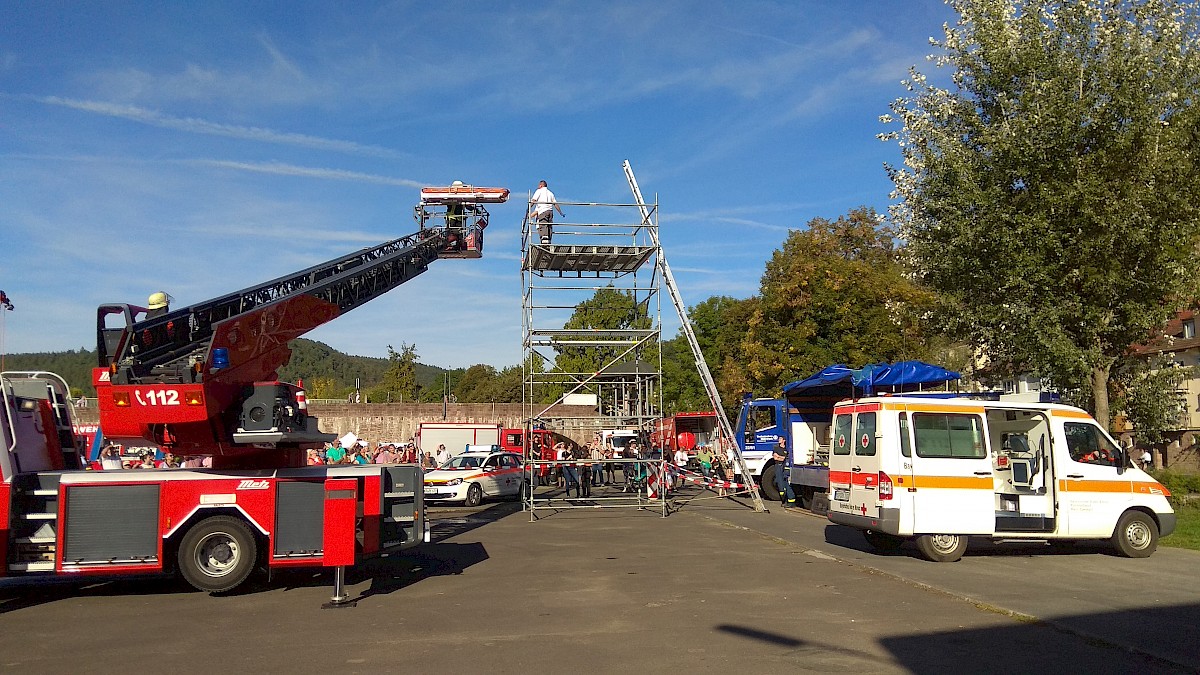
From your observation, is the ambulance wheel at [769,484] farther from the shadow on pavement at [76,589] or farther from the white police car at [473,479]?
the shadow on pavement at [76,589]

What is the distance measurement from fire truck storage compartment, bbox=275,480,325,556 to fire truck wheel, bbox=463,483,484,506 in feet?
48.2

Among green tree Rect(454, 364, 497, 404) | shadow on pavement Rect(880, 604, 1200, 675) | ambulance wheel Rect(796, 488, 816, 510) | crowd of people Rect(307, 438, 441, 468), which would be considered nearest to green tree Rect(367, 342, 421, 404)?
green tree Rect(454, 364, 497, 404)

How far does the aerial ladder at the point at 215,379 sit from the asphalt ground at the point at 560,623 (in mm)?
1830

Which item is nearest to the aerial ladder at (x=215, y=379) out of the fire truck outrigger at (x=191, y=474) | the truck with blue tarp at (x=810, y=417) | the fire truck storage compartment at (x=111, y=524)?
the fire truck outrigger at (x=191, y=474)

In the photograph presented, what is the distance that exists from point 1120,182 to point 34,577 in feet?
60.7

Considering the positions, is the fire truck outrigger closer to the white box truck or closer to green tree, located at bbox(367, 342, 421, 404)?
the white box truck

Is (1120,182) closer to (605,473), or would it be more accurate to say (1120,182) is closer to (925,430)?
(925,430)

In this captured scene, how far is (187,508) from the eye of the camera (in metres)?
10.5

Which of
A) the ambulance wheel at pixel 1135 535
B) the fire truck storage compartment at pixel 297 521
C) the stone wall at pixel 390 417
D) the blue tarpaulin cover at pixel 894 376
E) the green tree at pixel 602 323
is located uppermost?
the green tree at pixel 602 323

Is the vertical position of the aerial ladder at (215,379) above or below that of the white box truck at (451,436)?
above

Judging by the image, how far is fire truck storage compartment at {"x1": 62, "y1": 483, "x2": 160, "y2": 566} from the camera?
33.9 feet

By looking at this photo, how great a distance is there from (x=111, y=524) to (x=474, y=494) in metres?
15.3

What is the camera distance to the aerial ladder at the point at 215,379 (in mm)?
9438

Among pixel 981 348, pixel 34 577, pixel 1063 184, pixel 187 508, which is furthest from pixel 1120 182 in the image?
pixel 34 577
